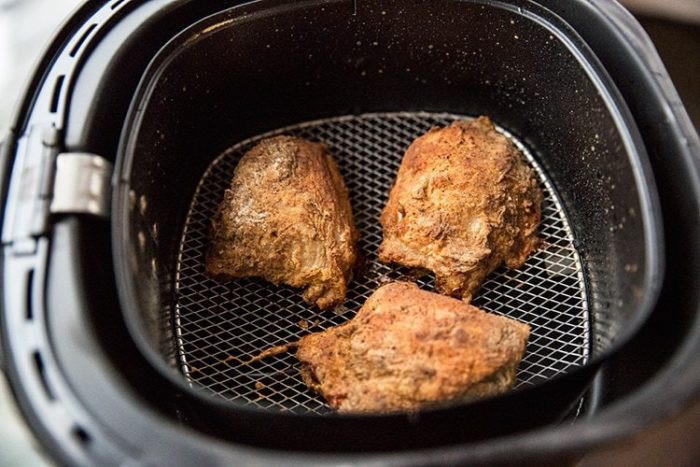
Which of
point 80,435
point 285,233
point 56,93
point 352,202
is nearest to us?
point 80,435

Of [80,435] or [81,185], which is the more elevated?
[81,185]

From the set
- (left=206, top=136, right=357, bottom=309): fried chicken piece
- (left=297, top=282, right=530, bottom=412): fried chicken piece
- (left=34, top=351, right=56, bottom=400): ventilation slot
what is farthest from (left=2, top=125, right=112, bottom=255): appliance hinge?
(left=297, top=282, right=530, bottom=412): fried chicken piece

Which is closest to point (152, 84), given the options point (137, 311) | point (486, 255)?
point (137, 311)

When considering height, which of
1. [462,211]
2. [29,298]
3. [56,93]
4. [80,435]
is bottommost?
[80,435]

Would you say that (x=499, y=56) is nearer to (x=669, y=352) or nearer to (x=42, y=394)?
(x=669, y=352)

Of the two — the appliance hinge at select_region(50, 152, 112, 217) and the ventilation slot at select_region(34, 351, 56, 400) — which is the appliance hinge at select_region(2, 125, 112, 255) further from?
the ventilation slot at select_region(34, 351, 56, 400)

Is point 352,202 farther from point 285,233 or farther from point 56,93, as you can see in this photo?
point 56,93

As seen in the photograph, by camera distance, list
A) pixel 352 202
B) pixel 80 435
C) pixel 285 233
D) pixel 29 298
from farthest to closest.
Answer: pixel 352 202 < pixel 285 233 < pixel 29 298 < pixel 80 435

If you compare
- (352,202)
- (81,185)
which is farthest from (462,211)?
(81,185)
